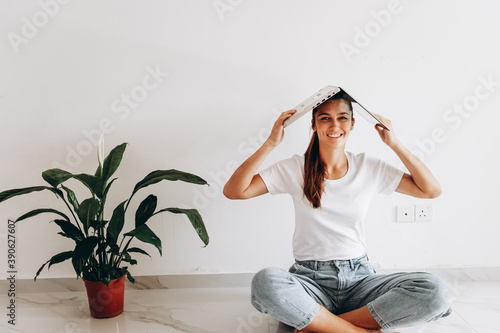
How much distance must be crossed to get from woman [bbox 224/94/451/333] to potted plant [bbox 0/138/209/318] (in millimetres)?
248

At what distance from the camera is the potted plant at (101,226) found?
53.8 inches

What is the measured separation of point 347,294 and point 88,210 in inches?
35.6

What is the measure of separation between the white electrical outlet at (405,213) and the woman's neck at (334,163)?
0.43 meters

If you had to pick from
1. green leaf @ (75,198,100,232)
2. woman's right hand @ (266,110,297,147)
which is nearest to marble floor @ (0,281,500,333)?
green leaf @ (75,198,100,232)

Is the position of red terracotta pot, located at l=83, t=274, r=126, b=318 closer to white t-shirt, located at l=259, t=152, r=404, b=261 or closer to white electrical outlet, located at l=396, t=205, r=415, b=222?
white t-shirt, located at l=259, t=152, r=404, b=261

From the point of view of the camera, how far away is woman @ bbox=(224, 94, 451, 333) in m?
1.27

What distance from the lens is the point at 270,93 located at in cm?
168

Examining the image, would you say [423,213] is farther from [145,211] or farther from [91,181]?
[91,181]

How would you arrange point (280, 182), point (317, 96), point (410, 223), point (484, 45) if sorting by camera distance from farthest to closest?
1. point (410, 223)
2. point (484, 45)
3. point (280, 182)
4. point (317, 96)

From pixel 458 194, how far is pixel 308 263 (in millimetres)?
771

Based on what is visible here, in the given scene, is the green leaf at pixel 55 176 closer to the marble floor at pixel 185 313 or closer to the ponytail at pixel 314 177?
the marble floor at pixel 185 313

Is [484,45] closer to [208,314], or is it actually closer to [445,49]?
[445,49]

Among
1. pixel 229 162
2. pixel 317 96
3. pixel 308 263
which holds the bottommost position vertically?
pixel 308 263

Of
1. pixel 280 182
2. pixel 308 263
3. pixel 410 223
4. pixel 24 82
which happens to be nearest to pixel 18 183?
pixel 24 82
